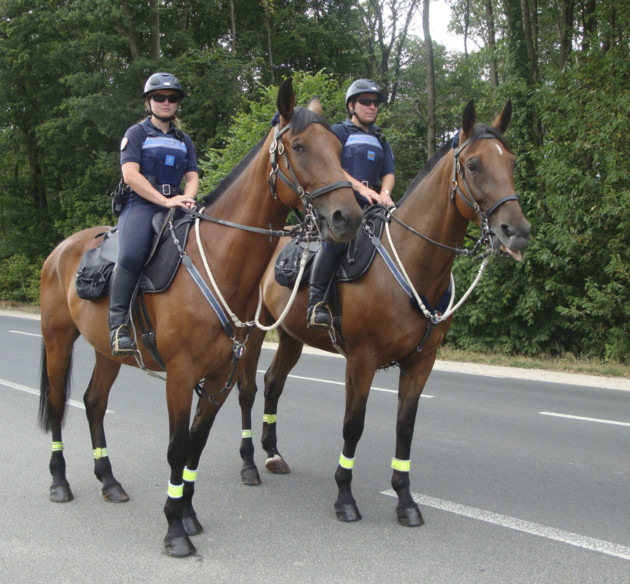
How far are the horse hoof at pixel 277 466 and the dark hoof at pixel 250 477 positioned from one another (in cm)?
24

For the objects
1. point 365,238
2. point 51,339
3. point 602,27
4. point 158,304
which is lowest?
point 51,339

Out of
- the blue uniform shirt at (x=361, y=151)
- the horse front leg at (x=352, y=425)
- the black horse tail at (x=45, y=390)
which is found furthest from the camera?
the black horse tail at (x=45, y=390)

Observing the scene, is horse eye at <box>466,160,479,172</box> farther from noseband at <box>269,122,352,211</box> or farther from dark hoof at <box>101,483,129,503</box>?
dark hoof at <box>101,483,129,503</box>

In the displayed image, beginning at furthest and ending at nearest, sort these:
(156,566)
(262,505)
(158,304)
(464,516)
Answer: (262,505) → (464,516) → (158,304) → (156,566)

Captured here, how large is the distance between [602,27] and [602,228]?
157 inches

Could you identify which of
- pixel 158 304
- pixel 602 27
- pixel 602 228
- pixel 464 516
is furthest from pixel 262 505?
pixel 602 27

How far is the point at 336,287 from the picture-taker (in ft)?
15.3

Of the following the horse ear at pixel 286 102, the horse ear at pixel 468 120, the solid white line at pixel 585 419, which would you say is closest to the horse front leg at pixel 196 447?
the horse ear at pixel 286 102

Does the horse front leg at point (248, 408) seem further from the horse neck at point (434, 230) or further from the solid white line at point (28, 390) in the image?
the solid white line at point (28, 390)

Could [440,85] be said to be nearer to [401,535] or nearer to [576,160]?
[576,160]

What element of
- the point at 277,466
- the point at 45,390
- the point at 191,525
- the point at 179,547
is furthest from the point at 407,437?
the point at 45,390

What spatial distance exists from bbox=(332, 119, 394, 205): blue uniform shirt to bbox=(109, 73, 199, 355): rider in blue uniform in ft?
4.19

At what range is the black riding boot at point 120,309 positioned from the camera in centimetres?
401

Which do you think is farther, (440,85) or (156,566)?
(440,85)
